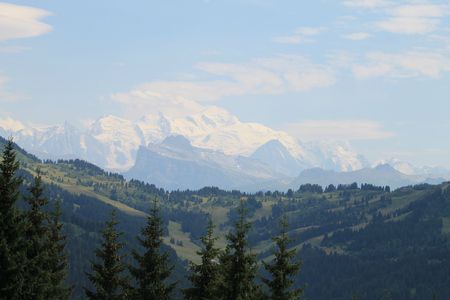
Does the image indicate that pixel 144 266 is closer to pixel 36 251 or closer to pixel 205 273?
pixel 205 273

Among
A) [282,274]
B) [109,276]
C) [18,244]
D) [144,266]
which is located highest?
[18,244]

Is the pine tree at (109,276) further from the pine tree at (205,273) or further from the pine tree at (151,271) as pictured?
the pine tree at (205,273)

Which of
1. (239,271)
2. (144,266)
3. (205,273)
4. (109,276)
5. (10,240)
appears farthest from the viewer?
(205,273)

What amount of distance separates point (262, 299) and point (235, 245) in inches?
177

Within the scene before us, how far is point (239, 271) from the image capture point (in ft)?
166

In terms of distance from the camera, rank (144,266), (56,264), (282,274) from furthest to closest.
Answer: (56,264) < (144,266) < (282,274)

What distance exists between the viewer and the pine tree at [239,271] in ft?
165

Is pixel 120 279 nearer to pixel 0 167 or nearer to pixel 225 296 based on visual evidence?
pixel 225 296

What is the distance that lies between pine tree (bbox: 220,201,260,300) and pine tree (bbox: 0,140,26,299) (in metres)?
13.7

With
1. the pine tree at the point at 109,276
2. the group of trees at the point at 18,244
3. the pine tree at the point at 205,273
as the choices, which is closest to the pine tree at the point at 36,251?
the group of trees at the point at 18,244

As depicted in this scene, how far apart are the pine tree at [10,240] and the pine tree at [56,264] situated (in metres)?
7.21

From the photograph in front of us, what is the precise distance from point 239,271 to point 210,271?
3155mm

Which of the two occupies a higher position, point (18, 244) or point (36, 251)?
point (18, 244)

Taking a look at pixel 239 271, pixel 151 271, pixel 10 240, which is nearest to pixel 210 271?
pixel 239 271
